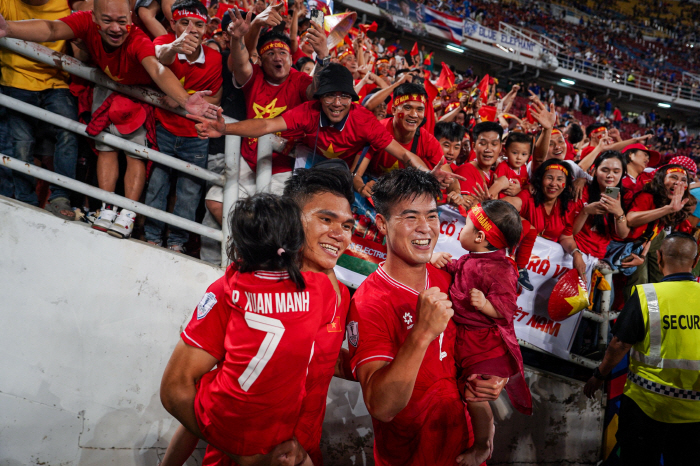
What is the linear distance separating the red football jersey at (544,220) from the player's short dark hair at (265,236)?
3.03 metres

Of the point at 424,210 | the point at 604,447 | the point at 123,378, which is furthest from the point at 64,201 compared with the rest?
the point at 604,447

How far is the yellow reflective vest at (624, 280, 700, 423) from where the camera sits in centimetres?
297

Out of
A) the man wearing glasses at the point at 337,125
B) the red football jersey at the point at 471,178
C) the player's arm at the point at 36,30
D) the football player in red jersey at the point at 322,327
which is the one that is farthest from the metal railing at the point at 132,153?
the red football jersey at the point at 471,178

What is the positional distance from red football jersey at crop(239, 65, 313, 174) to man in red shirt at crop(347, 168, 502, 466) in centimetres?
130

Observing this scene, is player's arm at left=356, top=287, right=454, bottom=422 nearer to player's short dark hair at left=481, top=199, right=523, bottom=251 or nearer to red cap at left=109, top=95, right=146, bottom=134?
player's short dark hair at left=481, top=199, right=523, bottom=251

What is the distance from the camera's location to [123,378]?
2684 millimetres

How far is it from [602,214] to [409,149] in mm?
2000

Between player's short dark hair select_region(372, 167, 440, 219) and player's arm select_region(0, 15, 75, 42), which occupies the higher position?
player's arm select_region(0, 15, 75, 42)

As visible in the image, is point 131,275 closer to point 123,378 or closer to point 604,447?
point 123,378

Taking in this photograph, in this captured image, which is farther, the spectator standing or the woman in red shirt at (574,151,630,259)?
the woman in red shirt at (574,151,630,259)

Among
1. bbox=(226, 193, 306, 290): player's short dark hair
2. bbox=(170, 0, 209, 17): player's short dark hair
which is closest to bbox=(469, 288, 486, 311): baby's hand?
bbox=(226, 193, 306, 290): player's short dark hair

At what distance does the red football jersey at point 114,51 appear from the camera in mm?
3004

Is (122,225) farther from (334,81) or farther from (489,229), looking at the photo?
(489,229)

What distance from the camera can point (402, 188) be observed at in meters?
2.36
